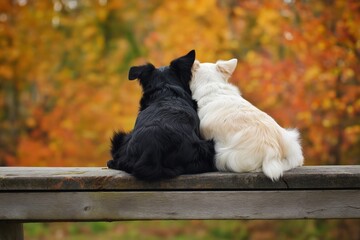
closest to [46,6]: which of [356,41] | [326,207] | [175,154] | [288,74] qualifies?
[288,74]

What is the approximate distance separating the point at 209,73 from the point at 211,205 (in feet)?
4.63

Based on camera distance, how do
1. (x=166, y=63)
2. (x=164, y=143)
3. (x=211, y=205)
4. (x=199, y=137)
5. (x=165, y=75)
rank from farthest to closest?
(x=166, y=63)
(x=165, y=75)
(x=199, y=137)
(x=164, y=143)
(x=211, y=205)

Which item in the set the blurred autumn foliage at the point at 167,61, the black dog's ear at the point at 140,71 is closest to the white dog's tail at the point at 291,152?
the black dog's ear at the point at 140,71

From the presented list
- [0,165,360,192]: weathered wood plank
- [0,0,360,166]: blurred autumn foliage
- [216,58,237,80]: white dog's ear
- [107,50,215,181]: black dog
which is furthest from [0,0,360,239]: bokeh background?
[0,165,360,192]: weathered wood plank

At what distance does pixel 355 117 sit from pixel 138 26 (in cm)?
1124

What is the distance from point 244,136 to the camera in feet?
11.4

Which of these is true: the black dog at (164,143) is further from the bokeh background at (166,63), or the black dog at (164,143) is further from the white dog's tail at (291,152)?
the bokeh background at (166,63)

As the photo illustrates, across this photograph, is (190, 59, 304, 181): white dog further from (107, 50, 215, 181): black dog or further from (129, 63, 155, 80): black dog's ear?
(129, 63, 155, 80): black dog's ear

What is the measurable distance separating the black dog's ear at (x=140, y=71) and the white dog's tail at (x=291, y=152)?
49.5 inches

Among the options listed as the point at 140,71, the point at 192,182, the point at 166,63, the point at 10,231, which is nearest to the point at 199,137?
the point at 192,182

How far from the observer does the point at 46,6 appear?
10570mm

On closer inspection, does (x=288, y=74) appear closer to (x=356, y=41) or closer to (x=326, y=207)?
(x=356, y=41)

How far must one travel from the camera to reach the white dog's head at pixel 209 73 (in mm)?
4195

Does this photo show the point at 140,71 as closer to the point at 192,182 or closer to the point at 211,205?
the point at 192,182
